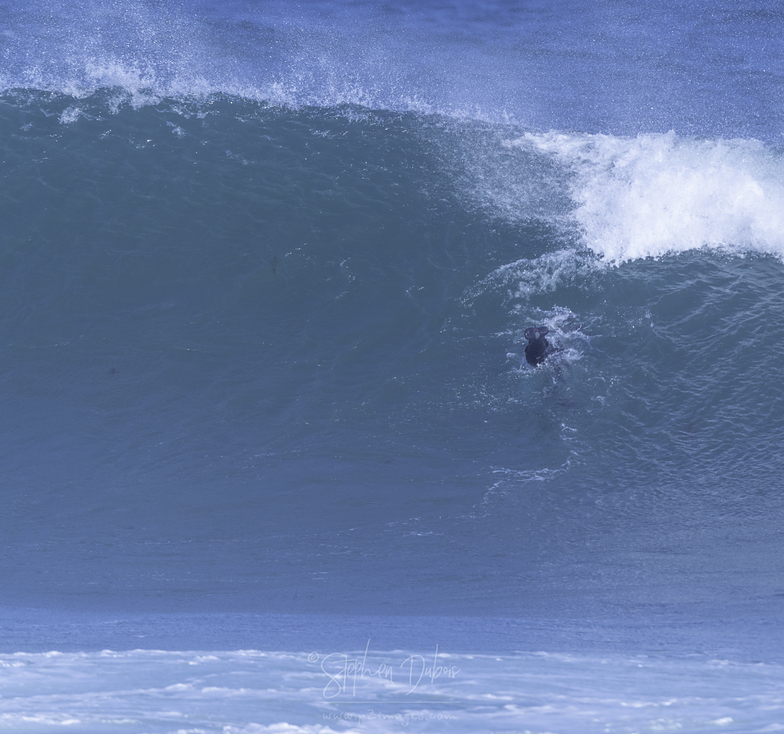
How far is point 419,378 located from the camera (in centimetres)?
1494

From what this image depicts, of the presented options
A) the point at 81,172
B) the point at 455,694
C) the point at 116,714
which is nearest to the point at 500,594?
the point at 455,694

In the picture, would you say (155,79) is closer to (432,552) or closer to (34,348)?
(34,348)

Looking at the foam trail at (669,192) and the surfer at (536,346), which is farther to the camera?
the foam trail at (669,192)

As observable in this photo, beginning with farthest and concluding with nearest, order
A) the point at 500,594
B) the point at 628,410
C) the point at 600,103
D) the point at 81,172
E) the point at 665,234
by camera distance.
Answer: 1. the point at 600,103
2. the point at 81,172
3. the point at 665,234
4. the point at 628,410
5. the point at 500,594

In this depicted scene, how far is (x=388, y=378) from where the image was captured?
1501cm

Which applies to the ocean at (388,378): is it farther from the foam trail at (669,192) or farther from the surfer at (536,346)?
the surfer at (536,346)

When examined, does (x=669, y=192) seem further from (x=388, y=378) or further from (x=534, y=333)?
Answer: (x=388, y=378)

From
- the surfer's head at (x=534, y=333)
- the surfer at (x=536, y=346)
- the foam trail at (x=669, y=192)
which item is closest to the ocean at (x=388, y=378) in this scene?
the foam trail at (x=669, y=192)

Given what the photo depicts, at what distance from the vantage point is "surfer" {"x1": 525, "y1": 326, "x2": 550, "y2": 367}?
46.4ft

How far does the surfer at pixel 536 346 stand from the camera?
1414 cm

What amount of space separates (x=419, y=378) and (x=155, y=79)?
12.0m

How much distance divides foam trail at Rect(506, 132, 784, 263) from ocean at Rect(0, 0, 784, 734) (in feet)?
0.25

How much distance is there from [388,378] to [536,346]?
8.19ft

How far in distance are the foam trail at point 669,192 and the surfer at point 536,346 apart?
3591 mm
